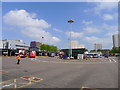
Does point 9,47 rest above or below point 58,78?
above

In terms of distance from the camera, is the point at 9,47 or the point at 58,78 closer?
the point at 58,78

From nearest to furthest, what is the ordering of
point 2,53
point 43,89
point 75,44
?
point 43,89 < point 2,53 < point 75,44

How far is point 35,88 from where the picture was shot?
6.49m

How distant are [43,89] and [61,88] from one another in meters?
1.05

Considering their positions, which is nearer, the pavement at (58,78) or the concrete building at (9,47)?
the pavement at (58,78)

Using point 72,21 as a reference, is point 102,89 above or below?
below

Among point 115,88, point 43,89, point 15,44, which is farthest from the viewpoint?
point 15,44

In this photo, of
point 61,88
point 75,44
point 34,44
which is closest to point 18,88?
point 61,88

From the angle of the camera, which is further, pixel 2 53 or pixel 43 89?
pixel 2 53

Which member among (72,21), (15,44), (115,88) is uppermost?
(72,21)

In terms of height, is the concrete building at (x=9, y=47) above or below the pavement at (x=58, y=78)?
above

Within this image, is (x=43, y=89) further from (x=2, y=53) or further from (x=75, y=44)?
(x=75, y=44)

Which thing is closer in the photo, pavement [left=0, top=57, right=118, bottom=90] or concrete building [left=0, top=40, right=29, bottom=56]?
pavement [left=0, top=57, right=118, bottom=90]

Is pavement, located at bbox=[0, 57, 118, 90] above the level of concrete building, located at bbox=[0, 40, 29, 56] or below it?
below
